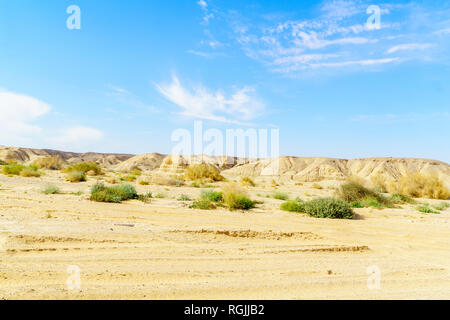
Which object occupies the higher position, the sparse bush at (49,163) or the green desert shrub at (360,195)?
the sparse bush at (49,163)

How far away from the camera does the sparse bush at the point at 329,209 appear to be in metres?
10.3

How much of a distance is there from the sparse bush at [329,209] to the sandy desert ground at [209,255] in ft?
2.39

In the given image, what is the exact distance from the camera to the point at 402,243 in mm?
7223

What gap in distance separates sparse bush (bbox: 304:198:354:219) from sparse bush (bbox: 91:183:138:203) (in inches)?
279

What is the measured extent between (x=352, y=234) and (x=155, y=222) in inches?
204

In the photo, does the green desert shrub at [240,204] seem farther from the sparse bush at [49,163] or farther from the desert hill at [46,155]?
the desert hill at [46,155]

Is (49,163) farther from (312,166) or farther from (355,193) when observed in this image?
(312,166)

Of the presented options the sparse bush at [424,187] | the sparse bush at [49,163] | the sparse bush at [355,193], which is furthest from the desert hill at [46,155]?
the sparse bush at [424,187]

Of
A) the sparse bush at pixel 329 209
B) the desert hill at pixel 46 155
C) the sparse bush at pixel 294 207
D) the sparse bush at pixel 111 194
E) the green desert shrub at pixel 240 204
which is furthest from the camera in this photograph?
the desert hill at pixel 46 155

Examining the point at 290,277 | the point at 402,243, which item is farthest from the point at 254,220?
the point at 290,277

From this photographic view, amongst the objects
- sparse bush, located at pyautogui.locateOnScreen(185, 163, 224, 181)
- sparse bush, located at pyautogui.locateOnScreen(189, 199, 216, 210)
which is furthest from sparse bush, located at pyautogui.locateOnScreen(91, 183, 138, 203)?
sparse bush, located at pyautogui.locateOnScreen(185, 163, 224, 181)

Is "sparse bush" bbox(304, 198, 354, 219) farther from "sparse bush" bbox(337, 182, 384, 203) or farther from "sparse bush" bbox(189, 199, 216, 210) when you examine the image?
"sparse bush" bbox(337, 182, 384, 203)
